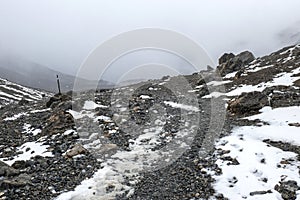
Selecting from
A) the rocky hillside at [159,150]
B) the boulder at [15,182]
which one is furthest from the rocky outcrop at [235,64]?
the boulder at [15,182]

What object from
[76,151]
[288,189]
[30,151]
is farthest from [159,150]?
[30,151]

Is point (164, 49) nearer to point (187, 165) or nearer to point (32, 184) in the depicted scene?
point (187, 165)

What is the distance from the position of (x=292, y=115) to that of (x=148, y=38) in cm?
1018

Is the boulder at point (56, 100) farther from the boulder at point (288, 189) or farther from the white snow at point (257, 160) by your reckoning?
the boulder at point (288, 189)

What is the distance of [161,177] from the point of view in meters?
13.3

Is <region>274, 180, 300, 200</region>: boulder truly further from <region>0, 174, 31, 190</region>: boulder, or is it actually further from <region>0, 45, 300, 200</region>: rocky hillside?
<region>0, 174, 31, 190</region>: boulder

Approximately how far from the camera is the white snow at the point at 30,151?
16442 millimetres

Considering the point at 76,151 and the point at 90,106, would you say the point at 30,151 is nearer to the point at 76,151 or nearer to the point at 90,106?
the point at 76,151

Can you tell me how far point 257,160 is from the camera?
44.4 feet

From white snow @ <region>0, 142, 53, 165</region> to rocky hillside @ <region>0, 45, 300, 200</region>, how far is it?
8cm

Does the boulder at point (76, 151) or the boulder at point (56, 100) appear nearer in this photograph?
the boulder at point (76, 151)

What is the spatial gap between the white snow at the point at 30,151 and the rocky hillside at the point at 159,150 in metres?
0.08

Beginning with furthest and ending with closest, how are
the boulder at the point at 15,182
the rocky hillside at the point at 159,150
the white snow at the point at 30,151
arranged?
the white snow at the point at 30,151 → the boulder at the point at 15,182 → the rocky hillside at the point at 159,150

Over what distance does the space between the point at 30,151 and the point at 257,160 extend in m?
12.2
